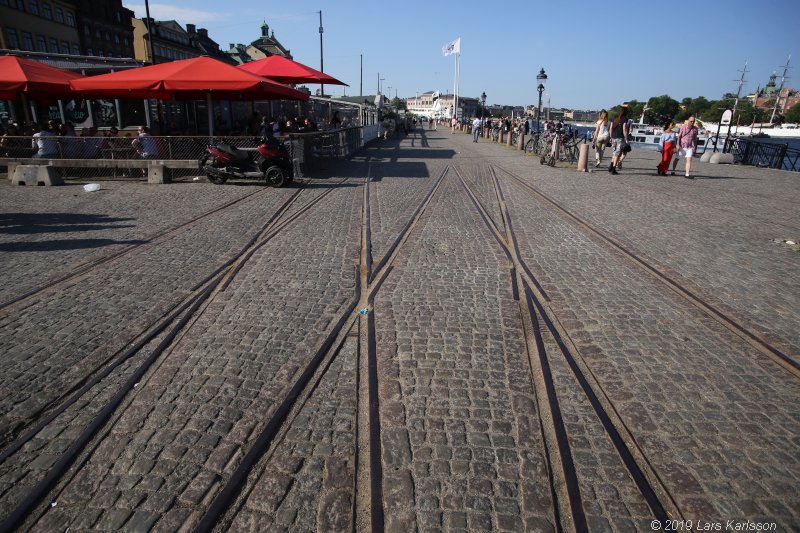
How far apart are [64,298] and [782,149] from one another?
24.8m

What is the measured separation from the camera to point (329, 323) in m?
4.62

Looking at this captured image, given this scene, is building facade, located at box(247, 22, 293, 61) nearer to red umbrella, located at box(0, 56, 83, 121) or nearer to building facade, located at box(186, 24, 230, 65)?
building facade, located at box(186, 24, 230, 65)

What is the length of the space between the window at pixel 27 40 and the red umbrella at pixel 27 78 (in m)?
39.9

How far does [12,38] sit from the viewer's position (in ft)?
139

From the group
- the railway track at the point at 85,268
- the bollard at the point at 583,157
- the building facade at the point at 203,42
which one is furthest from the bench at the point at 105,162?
the building facade at the point at 203,42

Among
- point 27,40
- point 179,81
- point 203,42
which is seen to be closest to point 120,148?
point 179,81

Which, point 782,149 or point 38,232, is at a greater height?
point 782,149

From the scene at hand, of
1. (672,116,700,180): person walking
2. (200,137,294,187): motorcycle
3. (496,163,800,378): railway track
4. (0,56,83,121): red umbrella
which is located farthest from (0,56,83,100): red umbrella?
(672,116,700,180): person walking

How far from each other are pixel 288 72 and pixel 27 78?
8.51 metres

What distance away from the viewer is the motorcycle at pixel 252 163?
12.7m

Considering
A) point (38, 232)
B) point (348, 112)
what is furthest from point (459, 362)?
point (348, 112)

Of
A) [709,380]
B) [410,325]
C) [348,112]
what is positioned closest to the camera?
[709,380]

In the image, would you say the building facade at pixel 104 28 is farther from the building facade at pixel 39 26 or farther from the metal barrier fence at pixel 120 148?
the metal barrier fence at pixel 120 148

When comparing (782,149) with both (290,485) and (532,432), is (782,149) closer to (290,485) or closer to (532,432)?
(532,432)
